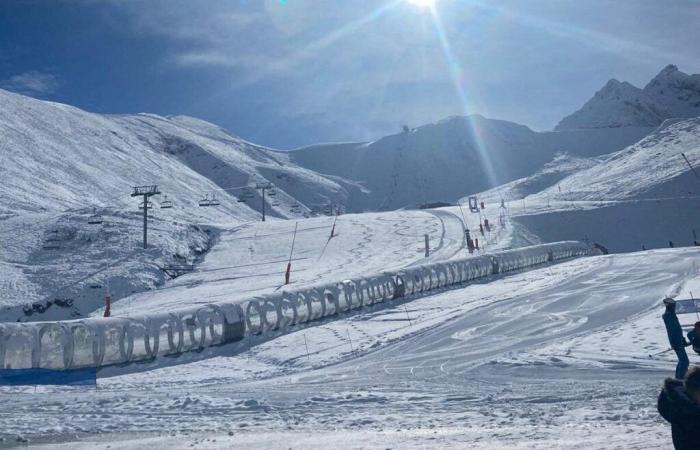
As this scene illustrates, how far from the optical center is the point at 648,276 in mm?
26625

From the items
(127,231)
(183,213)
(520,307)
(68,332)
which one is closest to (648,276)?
(520,307)

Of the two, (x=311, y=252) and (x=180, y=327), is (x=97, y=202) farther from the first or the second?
(x=180, y=327)

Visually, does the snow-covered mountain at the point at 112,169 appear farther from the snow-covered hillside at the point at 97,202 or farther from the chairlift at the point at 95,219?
the chairlift at the point at 95,219

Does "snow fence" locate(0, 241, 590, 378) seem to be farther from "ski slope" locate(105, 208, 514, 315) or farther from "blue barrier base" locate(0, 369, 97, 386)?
"ski slope" locate(105, 208, 514, 315)

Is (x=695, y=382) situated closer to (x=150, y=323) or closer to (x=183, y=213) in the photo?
(x=150, y=323)

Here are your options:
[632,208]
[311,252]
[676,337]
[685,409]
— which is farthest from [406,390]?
[632,208]

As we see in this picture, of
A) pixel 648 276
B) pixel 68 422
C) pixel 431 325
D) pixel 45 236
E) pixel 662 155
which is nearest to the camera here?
pixel 68 422

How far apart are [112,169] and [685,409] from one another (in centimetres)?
12624

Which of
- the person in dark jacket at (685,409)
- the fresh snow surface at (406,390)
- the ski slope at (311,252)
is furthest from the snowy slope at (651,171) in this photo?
the person in dark jacket at (685,409)

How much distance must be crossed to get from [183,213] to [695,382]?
9693 centimetres

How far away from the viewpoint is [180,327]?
58.0ft

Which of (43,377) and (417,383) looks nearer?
(417,383)

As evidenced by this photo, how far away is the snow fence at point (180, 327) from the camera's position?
14414 mm

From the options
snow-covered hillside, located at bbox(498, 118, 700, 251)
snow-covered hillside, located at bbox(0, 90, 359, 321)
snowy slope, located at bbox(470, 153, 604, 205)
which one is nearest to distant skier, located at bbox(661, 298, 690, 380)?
snow-covered hillside, located at bbox(0, 90, 359, 321)
